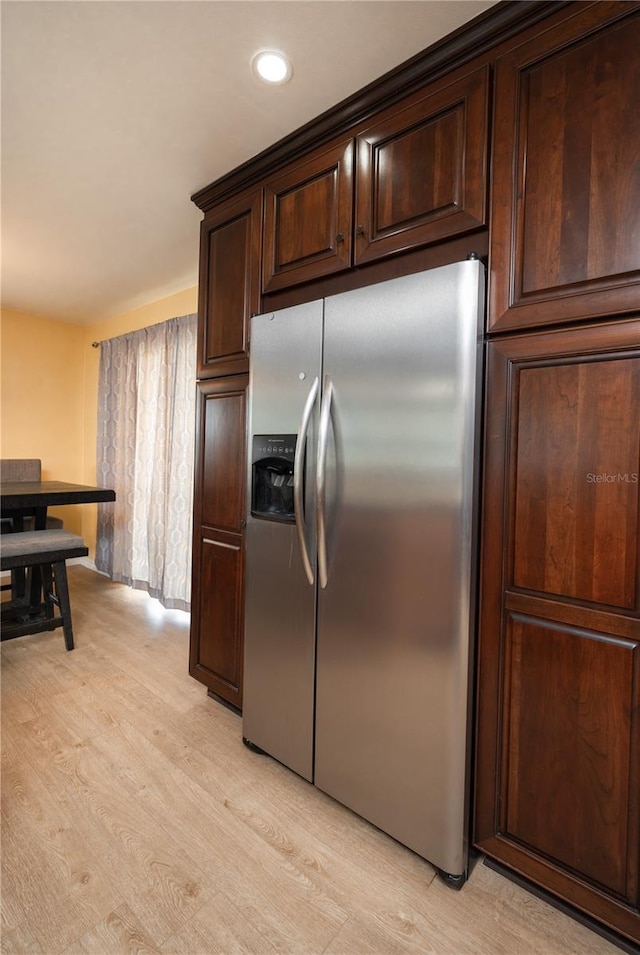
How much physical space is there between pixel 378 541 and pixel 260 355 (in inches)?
35.7

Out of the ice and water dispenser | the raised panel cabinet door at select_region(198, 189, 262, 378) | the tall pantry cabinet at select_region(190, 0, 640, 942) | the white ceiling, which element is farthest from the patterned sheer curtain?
the tall pantry cabinet at select_region(190, 0, 640, 942)

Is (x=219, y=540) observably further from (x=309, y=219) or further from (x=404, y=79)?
(x=404, y=79)

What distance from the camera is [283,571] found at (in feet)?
5.70

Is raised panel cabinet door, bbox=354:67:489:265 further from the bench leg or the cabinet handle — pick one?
the bench leg

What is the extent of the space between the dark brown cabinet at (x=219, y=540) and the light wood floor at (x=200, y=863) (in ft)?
0.81

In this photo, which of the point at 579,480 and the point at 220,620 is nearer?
the point at 579,480

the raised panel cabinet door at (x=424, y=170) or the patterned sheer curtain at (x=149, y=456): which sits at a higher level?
the raised panel cabinet door at (x=424, y=170)

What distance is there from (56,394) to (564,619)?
514 centimetres

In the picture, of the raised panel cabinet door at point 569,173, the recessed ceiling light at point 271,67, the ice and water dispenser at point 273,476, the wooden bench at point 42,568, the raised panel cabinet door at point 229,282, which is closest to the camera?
the raised panel cabinet door at point 569,173

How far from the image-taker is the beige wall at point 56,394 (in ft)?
14.5

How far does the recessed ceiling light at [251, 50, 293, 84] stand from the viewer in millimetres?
1470

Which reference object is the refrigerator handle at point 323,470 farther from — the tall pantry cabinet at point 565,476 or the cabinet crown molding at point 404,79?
the cabinet crown molding at point 404,79

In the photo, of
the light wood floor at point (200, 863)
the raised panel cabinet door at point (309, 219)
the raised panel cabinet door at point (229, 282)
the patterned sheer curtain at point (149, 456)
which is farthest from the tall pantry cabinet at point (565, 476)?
the patterned sheer curtain at point (149, 456)

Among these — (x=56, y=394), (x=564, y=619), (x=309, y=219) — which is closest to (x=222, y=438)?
(x=309, y=219)
